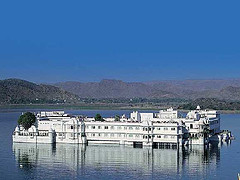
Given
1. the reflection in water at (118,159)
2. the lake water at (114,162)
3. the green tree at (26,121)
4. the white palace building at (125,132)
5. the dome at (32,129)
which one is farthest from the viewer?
the green tree at (26,121)

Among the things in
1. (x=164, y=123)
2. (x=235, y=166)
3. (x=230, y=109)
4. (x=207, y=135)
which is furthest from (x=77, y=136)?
(x=230, y=109)

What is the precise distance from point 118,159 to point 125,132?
10238 mm

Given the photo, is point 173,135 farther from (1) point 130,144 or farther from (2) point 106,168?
(2) point 106,168

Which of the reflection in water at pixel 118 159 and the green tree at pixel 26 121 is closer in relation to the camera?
the reflection in water at pixel 118 159

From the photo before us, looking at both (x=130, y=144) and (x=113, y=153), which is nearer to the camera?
(x=113, y=153)

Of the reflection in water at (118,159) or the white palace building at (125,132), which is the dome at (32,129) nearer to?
the white palace building at (125,132)

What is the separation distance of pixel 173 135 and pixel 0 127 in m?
34.4

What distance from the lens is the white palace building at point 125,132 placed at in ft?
197

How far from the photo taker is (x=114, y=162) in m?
50.1

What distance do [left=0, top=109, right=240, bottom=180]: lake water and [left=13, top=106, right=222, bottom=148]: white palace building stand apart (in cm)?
167

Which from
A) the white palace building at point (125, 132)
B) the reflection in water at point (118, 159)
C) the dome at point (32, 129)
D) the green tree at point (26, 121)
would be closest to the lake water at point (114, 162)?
the reflection in water at point (118, 159)

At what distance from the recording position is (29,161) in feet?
166

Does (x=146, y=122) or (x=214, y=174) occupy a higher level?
(x=146, y=122)

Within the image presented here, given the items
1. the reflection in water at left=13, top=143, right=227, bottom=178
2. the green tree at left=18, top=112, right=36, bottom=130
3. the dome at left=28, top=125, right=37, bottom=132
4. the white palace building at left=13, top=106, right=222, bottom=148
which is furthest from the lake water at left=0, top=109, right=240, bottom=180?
the green tree at left=18, top=112, right=36, bottom=130
